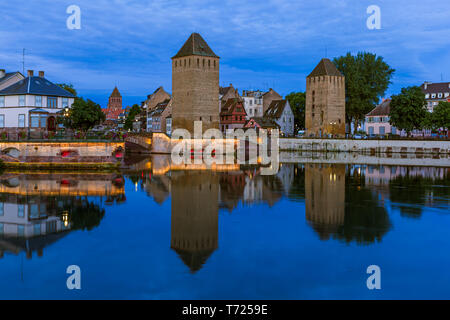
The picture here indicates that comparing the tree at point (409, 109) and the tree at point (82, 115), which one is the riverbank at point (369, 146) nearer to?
the tree at point (409, 109)

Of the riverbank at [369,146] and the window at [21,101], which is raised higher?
the window at [21,101]

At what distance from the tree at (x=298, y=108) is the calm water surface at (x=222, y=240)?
47.3 m

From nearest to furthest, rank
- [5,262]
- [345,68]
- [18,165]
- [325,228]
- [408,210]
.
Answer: [5,262] → [325,228] → [408,210] → [18,165] → [345,68]

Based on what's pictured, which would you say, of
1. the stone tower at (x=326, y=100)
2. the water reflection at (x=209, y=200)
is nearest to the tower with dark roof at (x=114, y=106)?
the stone tower at (x=326, y=100)

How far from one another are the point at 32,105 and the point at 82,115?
11.6 ft

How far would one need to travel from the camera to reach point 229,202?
16.3 m

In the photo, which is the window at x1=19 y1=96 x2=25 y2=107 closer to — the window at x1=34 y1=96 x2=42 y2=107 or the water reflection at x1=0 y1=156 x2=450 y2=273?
the window at x1=34 y1=96 x2=42 y2=107

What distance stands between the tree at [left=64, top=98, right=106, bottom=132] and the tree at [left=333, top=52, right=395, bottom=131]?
111 feet

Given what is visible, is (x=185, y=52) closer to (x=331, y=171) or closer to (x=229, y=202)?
(x=331, y=171)

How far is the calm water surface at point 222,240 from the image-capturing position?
7797mm

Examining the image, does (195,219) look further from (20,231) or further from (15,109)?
(15,109)

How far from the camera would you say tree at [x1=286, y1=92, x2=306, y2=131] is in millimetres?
66938

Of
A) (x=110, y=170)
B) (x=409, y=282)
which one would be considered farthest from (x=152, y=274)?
(x=110, y=170)

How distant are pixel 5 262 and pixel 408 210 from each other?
451 inches
